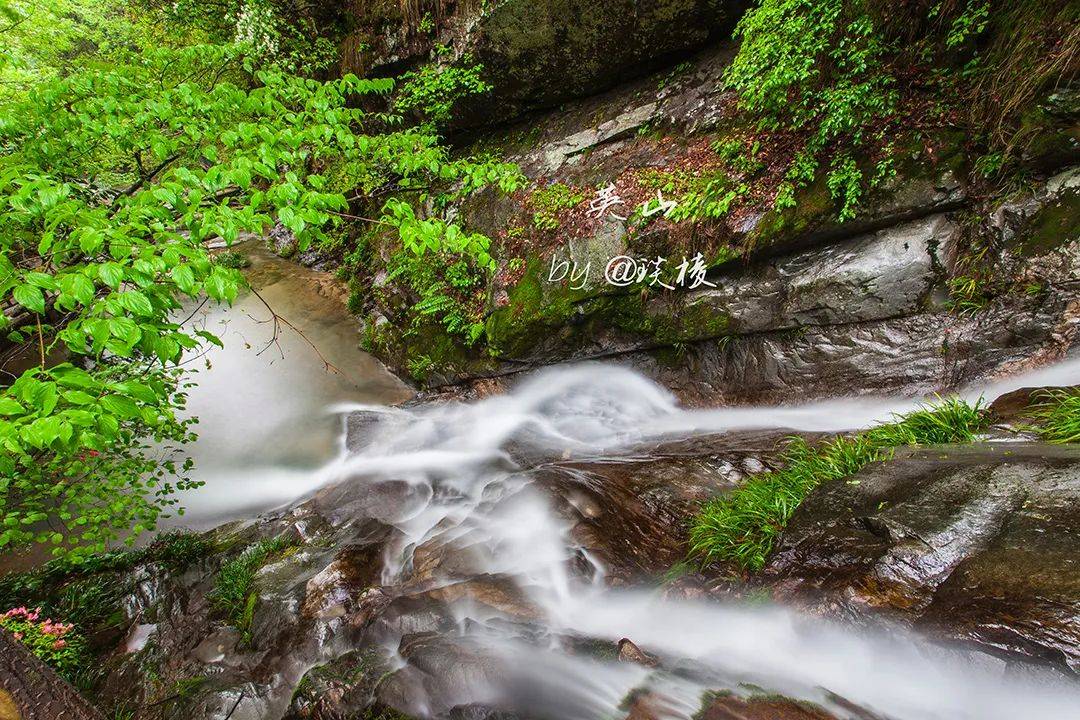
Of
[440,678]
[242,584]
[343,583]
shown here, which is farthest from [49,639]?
[440,678]

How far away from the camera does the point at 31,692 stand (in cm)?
186

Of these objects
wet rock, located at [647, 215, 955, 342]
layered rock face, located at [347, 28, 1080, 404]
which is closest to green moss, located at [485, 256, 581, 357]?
layered rock face, located at [347, 28, 1080, 404]

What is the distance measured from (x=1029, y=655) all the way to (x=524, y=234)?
22.1ft

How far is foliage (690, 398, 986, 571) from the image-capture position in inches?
133

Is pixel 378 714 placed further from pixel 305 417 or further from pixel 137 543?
pixel 305 417

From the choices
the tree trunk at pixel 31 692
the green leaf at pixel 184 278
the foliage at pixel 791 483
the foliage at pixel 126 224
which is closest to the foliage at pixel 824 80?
the foliage at pixel 791 483

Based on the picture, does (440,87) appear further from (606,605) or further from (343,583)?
(606,605)

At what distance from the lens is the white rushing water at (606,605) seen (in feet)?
7.16

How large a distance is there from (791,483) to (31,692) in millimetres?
4568

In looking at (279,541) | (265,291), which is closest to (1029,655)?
(279,541)

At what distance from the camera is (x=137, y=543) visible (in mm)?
5906

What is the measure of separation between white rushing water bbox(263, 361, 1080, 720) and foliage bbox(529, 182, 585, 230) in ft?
7.69

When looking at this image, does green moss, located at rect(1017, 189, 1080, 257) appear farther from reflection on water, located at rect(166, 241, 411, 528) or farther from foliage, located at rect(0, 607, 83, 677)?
foliage, located at rect(0, 607, 83, 677)

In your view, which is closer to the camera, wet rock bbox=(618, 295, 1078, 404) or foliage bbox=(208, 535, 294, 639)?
wet rock bbox=(618, 295, 1078, 404)
